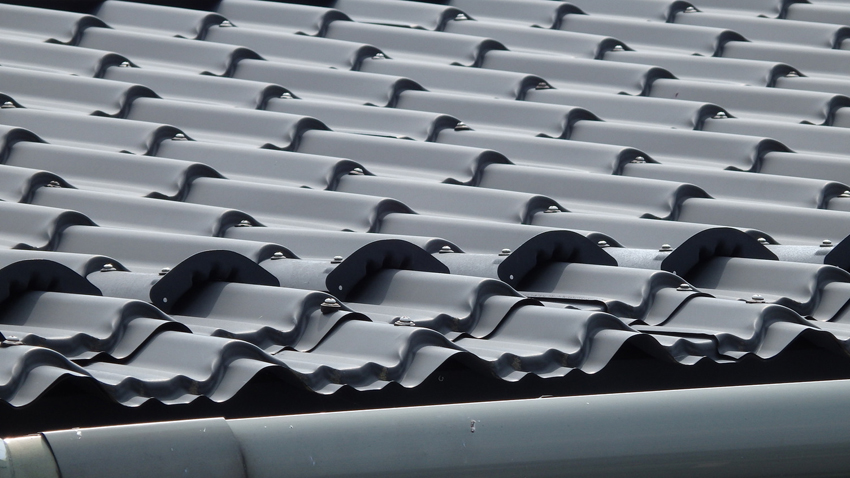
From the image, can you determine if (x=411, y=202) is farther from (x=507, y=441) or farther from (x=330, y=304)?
(x=507, y=441)

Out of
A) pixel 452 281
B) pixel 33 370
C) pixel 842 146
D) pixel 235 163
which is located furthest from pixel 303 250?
pixel 842 146

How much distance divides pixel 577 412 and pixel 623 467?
11 cm

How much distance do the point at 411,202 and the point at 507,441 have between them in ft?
7.32

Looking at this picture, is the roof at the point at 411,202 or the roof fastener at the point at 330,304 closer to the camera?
the roof at the point at 411,202

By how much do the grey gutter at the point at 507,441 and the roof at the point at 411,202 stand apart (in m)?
0.65

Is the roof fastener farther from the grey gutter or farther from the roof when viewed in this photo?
the grey gutter

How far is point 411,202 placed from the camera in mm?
4195

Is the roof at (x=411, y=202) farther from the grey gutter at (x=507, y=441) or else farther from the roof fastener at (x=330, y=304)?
the grey gutter at (x=507, y=441)

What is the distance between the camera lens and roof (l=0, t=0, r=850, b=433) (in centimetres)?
283

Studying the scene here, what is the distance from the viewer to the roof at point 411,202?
2.83 m

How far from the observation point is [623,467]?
2053mm

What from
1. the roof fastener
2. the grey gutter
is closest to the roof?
the roof fastener

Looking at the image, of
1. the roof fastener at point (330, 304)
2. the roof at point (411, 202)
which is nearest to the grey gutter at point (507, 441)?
the roof at point (411, 202)

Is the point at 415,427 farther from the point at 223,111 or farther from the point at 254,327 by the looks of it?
the point at 223,111
